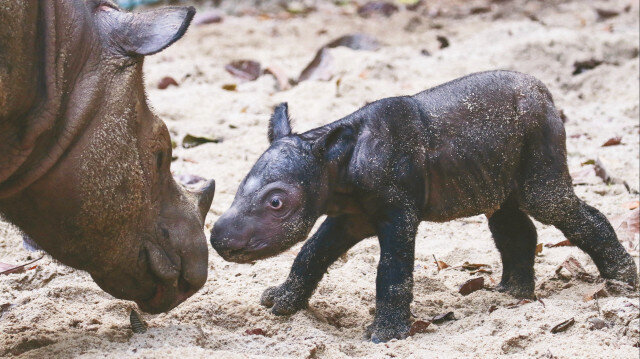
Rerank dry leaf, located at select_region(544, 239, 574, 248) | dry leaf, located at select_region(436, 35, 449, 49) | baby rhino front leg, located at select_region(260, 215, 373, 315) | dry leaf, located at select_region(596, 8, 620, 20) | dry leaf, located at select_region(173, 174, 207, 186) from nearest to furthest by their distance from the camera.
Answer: baby rhino front leg, located at select_region(260, 215, 373, 315) < dry leaf, located at select_region(544, 239, 574, 248) < dry leaf, located at select_region(173, 174, 207, 186) < dry leaf, located at select_region(436, 35, 449, 49) < dry leaf, located at select_region(596, 8, 620, 20)

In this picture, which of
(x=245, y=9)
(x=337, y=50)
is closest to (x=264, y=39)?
(x=337, y=50)

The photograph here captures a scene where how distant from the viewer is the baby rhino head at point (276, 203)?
3.68m

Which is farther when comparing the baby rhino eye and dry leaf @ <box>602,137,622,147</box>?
dry leaf @ <box>602,137,622,147</box>

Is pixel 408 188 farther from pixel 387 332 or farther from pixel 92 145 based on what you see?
pixel 92 145

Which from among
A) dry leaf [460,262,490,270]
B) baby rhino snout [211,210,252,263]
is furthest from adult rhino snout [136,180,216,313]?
dry leaf [460,262,490,270]

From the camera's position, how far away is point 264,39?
9789 millimetres

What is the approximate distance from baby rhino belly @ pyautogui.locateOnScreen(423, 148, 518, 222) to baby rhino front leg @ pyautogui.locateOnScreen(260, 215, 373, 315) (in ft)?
1.10

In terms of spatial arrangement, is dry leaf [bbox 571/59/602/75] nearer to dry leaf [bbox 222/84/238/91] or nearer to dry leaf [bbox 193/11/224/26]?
dry leaf [bbox 222/84/238/91]

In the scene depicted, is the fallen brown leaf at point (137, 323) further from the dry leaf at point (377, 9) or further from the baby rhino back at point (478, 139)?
the dry leaf at point (377, 9)

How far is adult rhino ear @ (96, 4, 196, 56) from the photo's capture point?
3131 mm

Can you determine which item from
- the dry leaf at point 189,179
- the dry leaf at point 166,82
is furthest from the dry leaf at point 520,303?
the dry leaf at point 166,82

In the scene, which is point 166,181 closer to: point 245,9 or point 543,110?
point 543,110

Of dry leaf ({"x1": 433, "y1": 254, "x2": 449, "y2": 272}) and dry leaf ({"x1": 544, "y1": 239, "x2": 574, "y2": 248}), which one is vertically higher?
dry leaf ({"x1": 433, "y1": 254, "x2": 449, "y2": 272})

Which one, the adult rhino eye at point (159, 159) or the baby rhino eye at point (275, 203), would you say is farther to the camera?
the baby rhino eye at point (275, 203)
